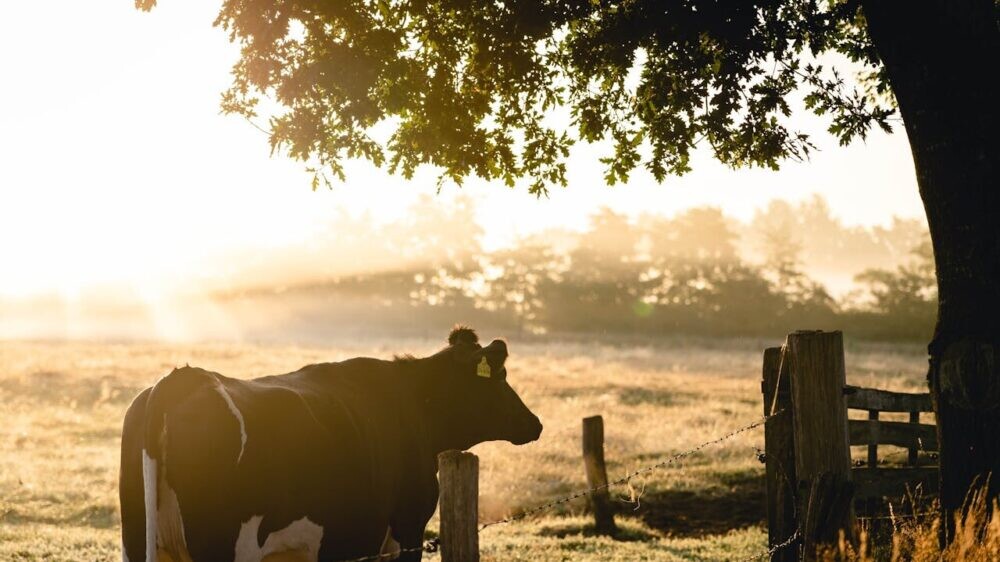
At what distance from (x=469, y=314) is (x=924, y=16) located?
79291mm

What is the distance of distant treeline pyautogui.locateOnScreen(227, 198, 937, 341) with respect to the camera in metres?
72.5

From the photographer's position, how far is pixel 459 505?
202 inches

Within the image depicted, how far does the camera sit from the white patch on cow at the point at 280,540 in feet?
20.5

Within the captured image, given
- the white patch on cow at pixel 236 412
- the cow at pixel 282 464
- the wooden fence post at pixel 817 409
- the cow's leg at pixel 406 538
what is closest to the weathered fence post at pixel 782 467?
the wooden fence post at pixel 817 409

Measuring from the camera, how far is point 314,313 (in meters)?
94.0

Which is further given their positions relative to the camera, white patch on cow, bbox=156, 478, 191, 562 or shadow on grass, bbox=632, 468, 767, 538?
shadow on grass, bbox=632, 468, 767, 538

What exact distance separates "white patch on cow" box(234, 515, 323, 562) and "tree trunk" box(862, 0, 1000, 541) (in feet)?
15.2

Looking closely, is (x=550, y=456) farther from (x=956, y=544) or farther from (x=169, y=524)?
(x=169, y=524)

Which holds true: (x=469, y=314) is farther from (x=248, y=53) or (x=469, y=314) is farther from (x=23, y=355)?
(x=248, y=53)

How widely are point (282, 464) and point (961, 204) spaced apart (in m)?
5.32

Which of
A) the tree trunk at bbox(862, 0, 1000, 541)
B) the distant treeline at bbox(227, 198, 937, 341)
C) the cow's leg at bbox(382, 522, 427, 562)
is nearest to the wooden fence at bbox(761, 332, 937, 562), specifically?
the tree trunk at bbox(862, 0, 1000, 541)

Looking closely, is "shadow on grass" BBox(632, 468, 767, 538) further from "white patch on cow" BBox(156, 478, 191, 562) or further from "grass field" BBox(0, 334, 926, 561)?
"white patch on cow" BBox(156, 478, 191, 562)

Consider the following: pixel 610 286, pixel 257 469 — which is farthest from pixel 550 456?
pixel 610 286

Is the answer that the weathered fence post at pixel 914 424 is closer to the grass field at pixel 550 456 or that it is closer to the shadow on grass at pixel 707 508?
the grass field at pixel 550 456
